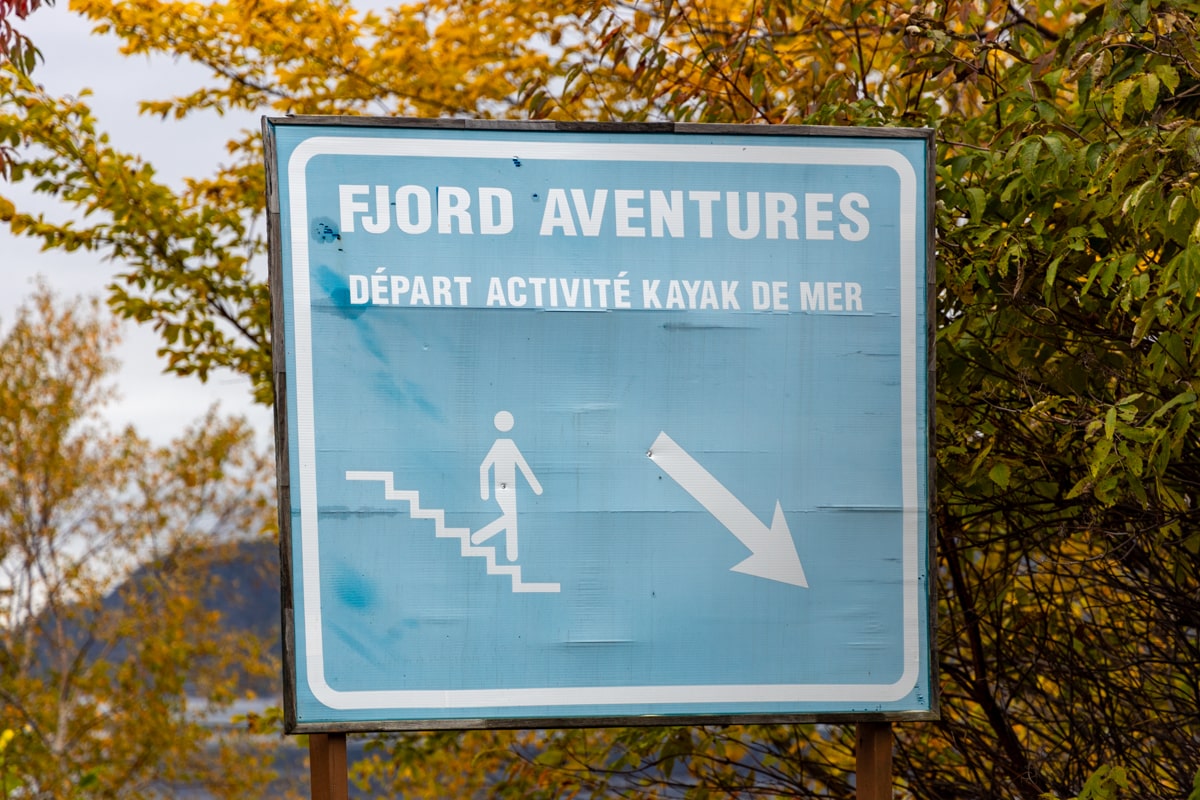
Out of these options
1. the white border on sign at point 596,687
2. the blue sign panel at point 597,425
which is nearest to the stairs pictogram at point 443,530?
the blue sign panel at point 597,425

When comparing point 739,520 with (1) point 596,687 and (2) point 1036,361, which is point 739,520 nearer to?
(1) point 596,687

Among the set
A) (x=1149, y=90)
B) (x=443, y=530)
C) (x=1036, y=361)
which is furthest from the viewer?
(x=1036, y=361)

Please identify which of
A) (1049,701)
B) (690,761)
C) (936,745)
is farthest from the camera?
(690,761)

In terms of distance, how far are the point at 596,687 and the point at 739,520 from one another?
64cm

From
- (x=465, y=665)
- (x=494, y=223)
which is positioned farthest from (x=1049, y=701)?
(x=494, y=223)

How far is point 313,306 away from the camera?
3.66m

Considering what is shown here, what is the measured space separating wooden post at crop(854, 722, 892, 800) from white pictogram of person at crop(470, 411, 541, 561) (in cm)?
122

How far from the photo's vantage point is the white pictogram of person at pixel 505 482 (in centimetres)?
366

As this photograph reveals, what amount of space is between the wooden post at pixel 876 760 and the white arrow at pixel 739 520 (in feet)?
1.71

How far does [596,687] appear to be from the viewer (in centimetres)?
365

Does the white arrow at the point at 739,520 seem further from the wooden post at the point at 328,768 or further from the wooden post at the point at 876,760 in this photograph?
the wooden post at the point at 328,768

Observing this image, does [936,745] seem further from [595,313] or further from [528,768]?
[595,313]

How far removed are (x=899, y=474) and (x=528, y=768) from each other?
318 centimetres

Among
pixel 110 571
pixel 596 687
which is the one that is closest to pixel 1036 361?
pixel 596 687
